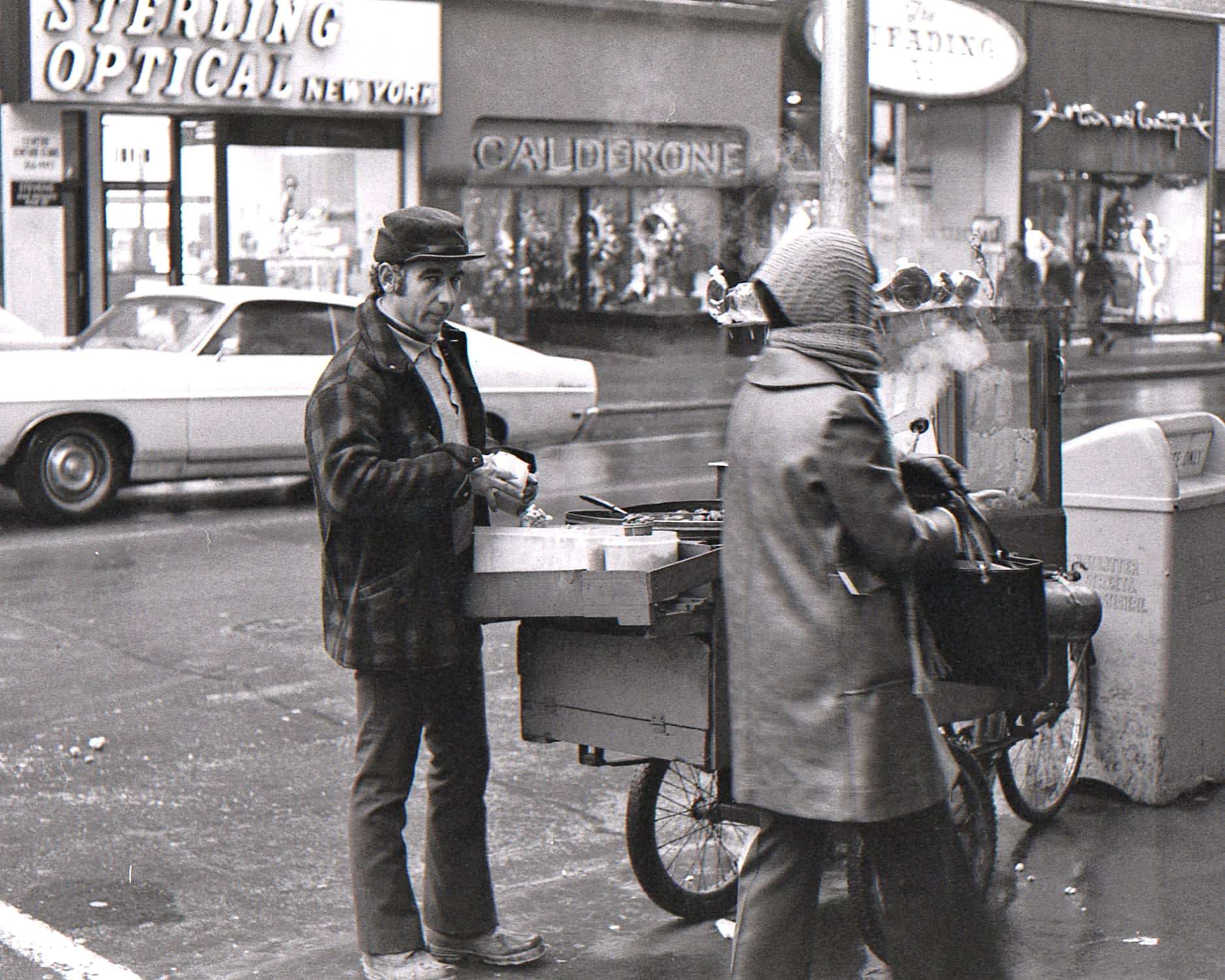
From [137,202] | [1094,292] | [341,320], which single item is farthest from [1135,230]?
[341,320]

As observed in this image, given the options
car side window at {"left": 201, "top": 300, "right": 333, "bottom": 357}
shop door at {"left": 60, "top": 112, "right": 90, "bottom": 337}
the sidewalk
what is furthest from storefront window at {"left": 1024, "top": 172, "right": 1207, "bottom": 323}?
car side window at {"left": 201, "top": 300, "right": 333, "bottom": 357}

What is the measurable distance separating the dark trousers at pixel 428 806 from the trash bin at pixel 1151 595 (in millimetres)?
2314

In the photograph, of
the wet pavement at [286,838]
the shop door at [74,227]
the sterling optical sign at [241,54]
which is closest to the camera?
the wet pavement at [286,838]

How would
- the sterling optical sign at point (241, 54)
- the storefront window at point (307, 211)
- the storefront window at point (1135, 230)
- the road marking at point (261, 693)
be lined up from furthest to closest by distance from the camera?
the storefront window at point (1135, 230)
the storefront window at point (307, 211)
the sterling optical sign at point (241, 54)
the road marking at point (261, 693)

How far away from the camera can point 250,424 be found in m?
12.3

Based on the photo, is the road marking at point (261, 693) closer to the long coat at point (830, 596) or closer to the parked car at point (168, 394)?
the long coat at point (830, 596)

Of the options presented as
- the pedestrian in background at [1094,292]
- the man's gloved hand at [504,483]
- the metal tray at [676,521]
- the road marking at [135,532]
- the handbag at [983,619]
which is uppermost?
the pedestrian in background at [1094,292]

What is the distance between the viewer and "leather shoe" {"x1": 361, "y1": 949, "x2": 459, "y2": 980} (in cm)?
430

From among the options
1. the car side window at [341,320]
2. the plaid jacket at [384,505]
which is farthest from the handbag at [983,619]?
the car side window at [341,320]

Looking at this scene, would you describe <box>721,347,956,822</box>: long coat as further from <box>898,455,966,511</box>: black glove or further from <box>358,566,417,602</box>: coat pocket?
<box>358,566,417,602</box>: coat pocket

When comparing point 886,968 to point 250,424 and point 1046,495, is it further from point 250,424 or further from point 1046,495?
point 250,424

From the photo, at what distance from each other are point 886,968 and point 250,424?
8650 mm

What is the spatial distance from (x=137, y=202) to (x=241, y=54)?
2.12 meters

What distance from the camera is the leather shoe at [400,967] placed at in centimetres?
430
